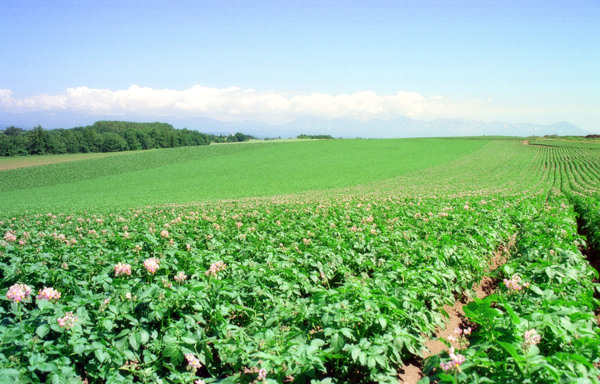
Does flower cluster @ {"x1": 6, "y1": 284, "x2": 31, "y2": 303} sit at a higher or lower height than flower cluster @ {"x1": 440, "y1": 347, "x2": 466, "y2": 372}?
higher

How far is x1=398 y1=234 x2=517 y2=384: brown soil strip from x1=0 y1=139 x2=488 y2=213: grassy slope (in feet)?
85.6

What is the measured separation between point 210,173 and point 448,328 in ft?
165

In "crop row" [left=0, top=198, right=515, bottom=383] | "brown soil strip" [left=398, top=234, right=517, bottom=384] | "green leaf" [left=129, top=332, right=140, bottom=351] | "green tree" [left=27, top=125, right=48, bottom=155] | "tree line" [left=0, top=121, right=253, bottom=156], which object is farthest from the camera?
"green tree" [left=27, top=125, right=48, bottom=155]

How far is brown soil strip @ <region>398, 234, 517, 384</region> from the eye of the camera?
3661mm

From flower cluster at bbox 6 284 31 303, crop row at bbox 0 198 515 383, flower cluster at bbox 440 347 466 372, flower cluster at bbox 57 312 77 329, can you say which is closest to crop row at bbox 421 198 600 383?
flower cluster at bbox 440 347 466 372

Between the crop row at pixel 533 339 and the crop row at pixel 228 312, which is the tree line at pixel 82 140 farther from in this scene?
the crop row at pixel 533 339

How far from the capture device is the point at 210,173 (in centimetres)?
5178

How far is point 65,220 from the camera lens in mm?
12734

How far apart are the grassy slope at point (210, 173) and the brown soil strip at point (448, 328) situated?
2610cm

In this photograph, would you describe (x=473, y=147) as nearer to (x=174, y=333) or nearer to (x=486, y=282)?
(x=486, y=282)

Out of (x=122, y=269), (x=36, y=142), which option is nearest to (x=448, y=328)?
(x=122, y=269)

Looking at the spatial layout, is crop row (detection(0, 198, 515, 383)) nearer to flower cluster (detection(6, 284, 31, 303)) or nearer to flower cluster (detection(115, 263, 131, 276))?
flower cluster (detection(115, 263, 131, 276))

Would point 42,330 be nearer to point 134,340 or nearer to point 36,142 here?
point 134,340

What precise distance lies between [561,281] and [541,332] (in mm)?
2026
